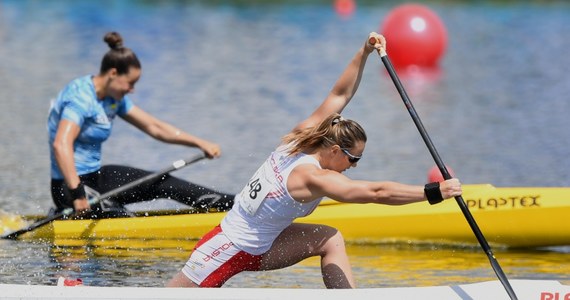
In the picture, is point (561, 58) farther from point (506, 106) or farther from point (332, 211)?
point (332, 211)

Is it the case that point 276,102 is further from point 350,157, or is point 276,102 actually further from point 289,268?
point 350,157

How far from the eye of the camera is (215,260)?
25.0 feet

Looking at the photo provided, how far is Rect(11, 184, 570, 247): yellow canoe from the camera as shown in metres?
10.8

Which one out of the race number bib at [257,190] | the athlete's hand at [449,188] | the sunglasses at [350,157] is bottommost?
the race number bib at [257,190]

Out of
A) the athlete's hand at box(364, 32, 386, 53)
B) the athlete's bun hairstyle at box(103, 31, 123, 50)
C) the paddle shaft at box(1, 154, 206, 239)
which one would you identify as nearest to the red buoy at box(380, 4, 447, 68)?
the paddle shaft at box(1, 154, 206, 239)

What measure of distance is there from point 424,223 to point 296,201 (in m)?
3.77

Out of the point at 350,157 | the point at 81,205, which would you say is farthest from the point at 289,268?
the point at 350,157

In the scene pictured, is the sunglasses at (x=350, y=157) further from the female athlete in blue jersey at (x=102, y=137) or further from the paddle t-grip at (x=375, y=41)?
the female athlete in blue jersey at (x=102, y=137)

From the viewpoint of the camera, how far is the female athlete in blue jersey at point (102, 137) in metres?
10.4

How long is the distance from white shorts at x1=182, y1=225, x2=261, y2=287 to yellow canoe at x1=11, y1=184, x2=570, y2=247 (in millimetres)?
3191

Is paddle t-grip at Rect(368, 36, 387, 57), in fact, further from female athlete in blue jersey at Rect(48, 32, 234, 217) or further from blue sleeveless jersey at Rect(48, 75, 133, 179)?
blue sleeveless jersey at Rect(48, 75, 133, 179)

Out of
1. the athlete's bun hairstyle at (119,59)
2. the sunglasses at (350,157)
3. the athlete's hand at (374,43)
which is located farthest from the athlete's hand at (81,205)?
the sunglasses at (350,157)

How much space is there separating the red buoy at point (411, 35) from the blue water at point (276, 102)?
0.48 metres

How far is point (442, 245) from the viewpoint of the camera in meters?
11.0
